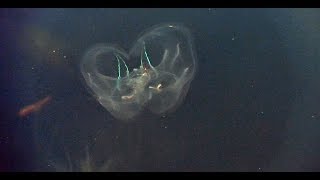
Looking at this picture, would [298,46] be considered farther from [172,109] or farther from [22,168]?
[22,168]

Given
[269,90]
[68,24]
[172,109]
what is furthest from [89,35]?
[269,90]

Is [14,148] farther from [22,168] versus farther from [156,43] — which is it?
[156,43]

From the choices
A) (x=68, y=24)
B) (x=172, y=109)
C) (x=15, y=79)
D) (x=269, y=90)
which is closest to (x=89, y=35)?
(x=68, y=24)

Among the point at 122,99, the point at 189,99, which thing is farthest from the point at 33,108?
the point at 189,99

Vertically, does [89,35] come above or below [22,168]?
above

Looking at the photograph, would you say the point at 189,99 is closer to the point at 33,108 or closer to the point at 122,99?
the point at 122,99
